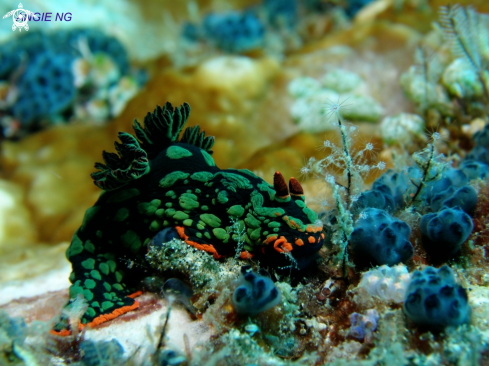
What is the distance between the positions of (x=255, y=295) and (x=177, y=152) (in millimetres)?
1397

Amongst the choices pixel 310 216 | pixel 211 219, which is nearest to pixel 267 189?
pixel 310 216

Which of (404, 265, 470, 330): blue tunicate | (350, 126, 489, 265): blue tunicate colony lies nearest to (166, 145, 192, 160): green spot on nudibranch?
(350, 126, 489, 265): blue tunicate colony

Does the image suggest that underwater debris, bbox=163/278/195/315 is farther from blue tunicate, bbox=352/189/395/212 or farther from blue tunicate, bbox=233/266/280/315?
blue tunicate, bbox=352/189/395/212

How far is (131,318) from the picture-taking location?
2156 millimetres

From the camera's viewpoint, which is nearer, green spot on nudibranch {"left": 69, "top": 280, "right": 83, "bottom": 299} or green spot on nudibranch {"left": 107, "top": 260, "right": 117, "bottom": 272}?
green spot on nudibranch {"left": 69, "top": 280, "right": 83, "bottom": 299}

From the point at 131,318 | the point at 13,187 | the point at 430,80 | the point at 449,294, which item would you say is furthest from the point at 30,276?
the point at 430,80

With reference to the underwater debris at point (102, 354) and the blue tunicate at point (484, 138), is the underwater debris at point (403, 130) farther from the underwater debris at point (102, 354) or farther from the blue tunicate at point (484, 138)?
the underwater debris at point (102, 354)

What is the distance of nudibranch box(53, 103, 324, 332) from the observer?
2133 mm

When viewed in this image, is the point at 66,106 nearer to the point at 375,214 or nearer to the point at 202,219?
the point at 202,219

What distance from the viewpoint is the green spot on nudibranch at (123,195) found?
2551 mm

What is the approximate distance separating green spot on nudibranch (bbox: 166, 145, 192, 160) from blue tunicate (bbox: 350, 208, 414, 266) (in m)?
1.44

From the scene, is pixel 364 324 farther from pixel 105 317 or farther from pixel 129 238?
pixel 129 238

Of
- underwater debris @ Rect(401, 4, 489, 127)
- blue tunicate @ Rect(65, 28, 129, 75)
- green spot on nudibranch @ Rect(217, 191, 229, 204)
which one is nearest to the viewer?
green spot on nudibranch @ Rect(217, 191, 229, 204)

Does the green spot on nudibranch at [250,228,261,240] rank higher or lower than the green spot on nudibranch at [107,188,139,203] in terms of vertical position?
lower
